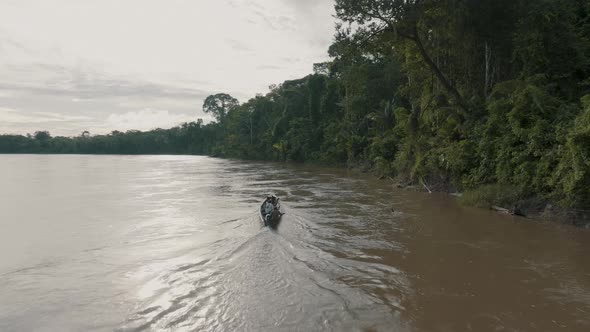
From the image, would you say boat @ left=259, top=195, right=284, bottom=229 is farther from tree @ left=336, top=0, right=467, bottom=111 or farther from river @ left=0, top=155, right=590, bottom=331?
tree @ left=336, top=0, right=467, bottom=111

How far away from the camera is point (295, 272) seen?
700 centimetres

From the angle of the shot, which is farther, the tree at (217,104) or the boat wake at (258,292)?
the tree at (217,104)

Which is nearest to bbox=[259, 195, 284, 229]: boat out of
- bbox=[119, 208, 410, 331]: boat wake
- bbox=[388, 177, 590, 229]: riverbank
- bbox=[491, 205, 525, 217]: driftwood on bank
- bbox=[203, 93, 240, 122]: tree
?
bbox=[119, 208, 410, 331]: boat wake

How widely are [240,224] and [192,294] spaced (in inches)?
211

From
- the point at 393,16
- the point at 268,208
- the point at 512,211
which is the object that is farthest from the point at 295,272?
the point at 393,16

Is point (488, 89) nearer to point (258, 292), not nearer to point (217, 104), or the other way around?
point (258, 292)

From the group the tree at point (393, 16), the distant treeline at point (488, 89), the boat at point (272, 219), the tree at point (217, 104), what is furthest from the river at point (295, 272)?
the tree at point (217, 104)

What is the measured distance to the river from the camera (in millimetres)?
5102

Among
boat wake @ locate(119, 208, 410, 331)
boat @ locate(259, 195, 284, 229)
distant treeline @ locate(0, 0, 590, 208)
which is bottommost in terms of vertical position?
boat wake @ locate(119, 208, 410, 331)

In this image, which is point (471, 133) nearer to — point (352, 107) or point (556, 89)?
point (556, 89)

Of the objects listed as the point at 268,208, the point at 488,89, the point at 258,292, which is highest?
the point at 488,89

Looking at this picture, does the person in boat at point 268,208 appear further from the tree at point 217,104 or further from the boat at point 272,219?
the tree at point 217,104

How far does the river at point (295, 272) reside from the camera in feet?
16.7

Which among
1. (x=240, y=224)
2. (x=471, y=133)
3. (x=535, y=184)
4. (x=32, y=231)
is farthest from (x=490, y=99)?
(x=32, y=231)
